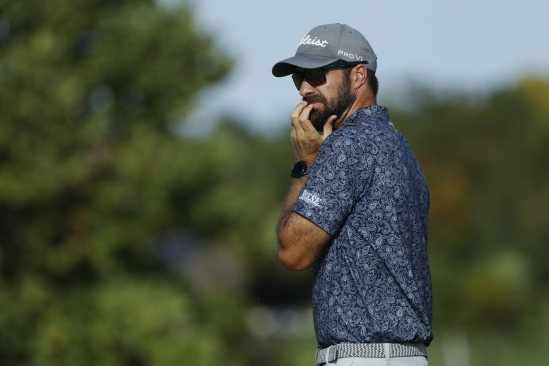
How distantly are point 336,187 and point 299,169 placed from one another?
320 mm

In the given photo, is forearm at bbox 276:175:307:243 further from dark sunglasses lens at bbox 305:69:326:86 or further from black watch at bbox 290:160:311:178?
dark sunglasses lens at bbox 305:69:326:86

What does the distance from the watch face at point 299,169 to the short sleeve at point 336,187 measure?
227 millimetres

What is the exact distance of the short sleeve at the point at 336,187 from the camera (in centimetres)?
327

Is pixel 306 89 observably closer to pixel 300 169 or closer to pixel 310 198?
pixel 300 169

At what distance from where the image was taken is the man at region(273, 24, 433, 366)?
3.25 m

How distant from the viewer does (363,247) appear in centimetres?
328

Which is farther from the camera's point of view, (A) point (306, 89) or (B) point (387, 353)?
(A) point (306, 89)

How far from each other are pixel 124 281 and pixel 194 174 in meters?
2.68

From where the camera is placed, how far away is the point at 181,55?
19.5 meters

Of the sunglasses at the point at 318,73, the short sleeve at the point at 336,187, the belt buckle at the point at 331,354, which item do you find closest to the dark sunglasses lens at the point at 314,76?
the sunglasses at the point at 318,73

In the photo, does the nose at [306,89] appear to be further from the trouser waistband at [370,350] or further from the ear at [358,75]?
the trouser waistband at [370,350]

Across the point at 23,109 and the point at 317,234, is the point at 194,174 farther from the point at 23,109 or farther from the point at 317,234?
the point at 317,234

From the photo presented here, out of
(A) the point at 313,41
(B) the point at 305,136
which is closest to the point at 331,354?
(B) the point at 305,136

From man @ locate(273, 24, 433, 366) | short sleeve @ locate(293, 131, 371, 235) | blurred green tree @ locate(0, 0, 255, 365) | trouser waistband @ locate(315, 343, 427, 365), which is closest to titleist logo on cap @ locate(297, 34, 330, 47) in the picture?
man @ locate(273, 24, 433, 366)
